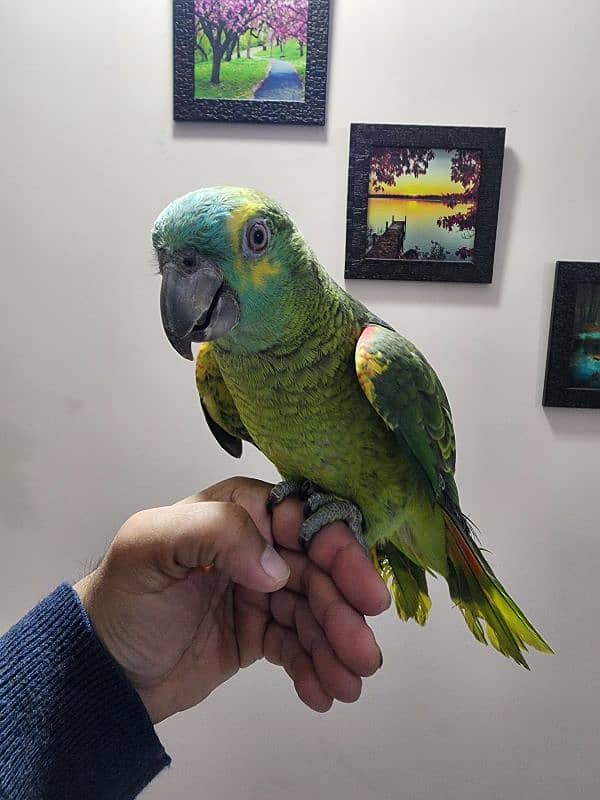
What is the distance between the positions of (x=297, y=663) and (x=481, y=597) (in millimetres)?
304

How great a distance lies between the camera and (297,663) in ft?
2.82

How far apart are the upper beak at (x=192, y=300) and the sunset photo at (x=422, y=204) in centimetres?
62

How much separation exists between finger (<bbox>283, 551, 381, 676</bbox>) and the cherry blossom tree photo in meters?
0.87

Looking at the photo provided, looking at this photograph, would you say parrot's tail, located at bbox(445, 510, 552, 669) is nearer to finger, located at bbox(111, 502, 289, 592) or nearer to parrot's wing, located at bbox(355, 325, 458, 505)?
parrot's wing, located at bbox(355, 325, 458, 505)

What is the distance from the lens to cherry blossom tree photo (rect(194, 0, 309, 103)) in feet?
3.57

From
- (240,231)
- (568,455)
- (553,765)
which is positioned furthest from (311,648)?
(553,765)

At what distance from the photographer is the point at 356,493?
780 millimetres

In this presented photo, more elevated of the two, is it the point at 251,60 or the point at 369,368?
the point at 251,60

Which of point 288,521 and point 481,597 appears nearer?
point 288,521

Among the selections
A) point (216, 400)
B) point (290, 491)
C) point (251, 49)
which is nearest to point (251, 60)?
point (251, 49)

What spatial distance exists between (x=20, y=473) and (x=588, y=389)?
121cm

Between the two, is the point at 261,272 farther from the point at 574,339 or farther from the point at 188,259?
the point at 574,339

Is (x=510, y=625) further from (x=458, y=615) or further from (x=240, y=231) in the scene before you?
(x=240, y=231)

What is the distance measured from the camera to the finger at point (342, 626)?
2.44 feet
